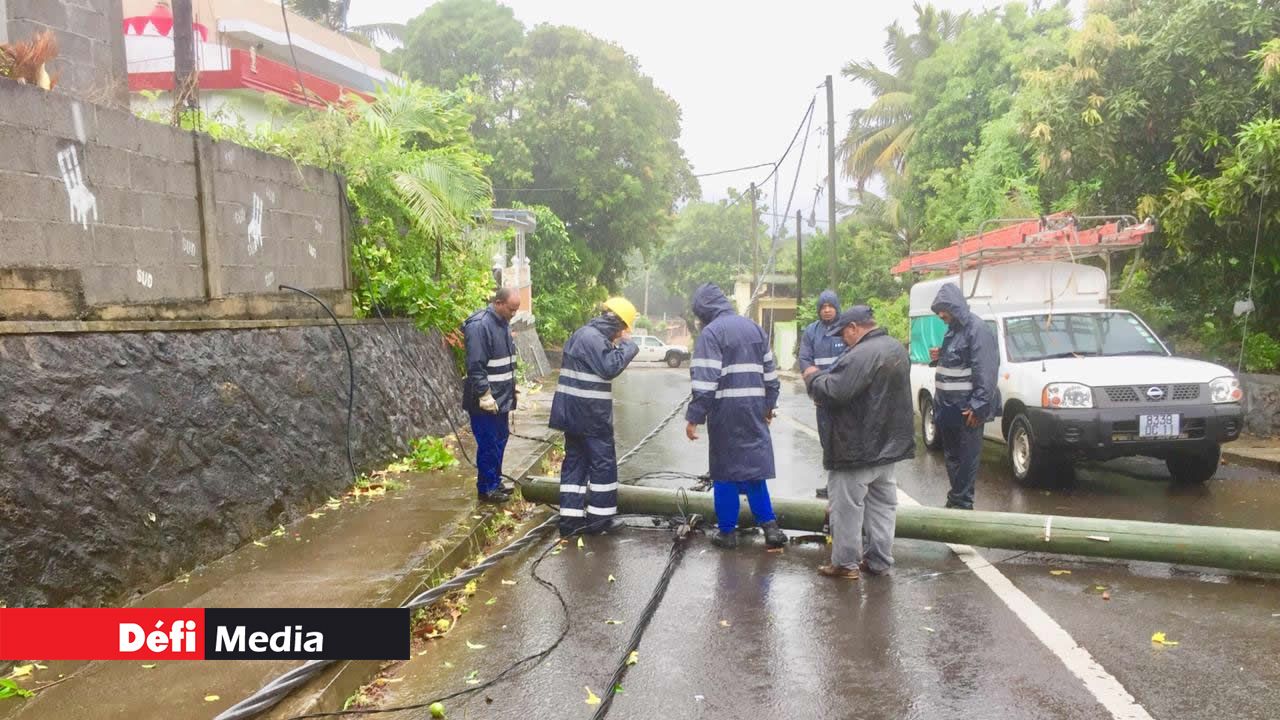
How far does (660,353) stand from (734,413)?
38195 mm

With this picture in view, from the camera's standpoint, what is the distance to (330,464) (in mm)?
7520

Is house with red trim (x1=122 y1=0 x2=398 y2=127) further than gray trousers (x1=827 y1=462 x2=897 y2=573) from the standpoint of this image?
Yes

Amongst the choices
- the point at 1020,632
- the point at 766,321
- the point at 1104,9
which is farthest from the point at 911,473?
the point at 766,321

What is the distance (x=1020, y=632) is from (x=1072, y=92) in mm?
10446

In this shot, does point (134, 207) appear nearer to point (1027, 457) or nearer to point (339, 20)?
point (1027, 457)

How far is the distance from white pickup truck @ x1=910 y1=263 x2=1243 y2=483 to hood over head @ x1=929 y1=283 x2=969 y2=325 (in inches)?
58.4

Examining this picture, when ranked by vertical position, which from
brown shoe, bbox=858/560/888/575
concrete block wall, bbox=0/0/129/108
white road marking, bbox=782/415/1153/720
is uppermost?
concrete block wall, bbox=0/0/129/108

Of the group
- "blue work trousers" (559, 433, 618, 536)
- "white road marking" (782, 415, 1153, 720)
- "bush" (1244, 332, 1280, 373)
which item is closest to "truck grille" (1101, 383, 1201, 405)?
"white road marking" (782, 415, 1153, 720)

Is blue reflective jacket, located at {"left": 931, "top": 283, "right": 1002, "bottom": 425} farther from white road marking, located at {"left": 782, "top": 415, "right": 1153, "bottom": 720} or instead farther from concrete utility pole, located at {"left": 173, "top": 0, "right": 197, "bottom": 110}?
concrete utility pole, located at {"left": 173, "top": 0, "right": 197, "bottom": 110}

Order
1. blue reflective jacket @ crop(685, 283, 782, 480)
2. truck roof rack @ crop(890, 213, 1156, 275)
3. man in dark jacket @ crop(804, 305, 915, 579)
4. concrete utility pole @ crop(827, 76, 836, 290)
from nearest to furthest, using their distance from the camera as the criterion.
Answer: man in dark jacket @ crop(804, 305, 915, 579) < blue reflective jacket @ crop(685, 283, 782, 480) < truck roof rack @ crop(890, 213, 1156, 275) < concrete utility pole @ crop(827, 76, 836, 290)

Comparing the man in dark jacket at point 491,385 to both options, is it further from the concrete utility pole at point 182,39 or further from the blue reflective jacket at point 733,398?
the concrete utility pole at point 182,39

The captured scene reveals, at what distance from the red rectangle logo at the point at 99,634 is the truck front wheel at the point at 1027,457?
6.97m

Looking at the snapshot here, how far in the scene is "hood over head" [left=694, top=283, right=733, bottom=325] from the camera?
6586 mm

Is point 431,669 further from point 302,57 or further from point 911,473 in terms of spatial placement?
point 302,57
